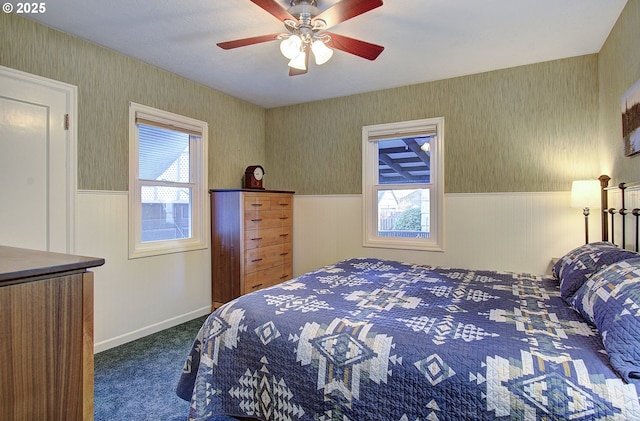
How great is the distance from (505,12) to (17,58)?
3.22 metres

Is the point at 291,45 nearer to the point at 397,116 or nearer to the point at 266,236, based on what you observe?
the point at 397,116

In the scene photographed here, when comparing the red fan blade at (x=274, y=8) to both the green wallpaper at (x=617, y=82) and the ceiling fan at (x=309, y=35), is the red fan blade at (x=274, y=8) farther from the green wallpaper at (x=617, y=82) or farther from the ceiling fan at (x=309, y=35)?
the green wallpaper at (x=617, y=82)

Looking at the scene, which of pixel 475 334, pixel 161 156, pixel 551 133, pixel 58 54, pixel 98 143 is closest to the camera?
pixel 475 334

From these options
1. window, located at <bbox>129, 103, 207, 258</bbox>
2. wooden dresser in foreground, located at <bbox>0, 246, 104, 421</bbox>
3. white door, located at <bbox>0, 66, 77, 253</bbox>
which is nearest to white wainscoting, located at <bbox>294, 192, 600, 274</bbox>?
window, located at <bbox>129, 103, 207, 258</bbox>

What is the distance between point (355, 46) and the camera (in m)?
2.21

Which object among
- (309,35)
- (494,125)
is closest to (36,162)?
(309,35)

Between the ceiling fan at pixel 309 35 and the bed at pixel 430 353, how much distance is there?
1.48 metres

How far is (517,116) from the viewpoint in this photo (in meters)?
3.16

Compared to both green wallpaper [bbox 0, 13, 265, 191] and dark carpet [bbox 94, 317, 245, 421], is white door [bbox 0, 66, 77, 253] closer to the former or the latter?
green wallpaper [bbox 0, 13, 265, 191]

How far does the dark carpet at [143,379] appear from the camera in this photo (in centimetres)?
193

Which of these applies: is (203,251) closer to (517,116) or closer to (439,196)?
(439,196)

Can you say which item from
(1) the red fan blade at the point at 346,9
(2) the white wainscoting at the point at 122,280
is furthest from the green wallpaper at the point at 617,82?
(2) the white wainscoting at the point at 122,280

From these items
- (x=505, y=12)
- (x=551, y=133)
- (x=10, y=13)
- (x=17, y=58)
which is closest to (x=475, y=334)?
(x=505, y=12)

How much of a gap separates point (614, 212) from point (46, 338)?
320 cm
